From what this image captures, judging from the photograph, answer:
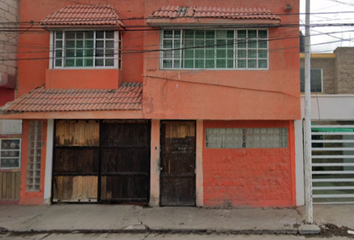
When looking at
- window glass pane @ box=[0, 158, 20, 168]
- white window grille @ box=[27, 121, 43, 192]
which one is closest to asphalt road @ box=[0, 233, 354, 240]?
white window grille @ box=[27, 121, 43, 192]

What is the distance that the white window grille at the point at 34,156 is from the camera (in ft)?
22.0

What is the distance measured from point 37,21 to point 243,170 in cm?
736

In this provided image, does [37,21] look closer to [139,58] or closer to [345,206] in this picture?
[139,58]

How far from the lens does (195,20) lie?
6.02 metres

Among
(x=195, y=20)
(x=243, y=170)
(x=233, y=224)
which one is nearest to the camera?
(x=233, y=224)

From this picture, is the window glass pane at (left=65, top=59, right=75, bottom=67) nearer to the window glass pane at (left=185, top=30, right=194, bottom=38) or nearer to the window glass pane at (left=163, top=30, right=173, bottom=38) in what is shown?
the window glass pane at (left=163, top=30, right=173, bottom=38)

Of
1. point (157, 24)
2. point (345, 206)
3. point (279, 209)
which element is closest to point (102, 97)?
point (157, 24)

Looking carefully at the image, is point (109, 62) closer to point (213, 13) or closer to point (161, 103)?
point (161, 103)

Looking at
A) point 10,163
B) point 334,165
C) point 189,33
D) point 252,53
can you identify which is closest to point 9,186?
→ point 10,163

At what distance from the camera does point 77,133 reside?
22.2 ft

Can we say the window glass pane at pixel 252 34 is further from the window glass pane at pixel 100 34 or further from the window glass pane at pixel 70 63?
the window glass pane at pixel 70 63

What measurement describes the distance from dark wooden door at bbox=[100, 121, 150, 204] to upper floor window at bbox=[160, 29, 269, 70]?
79.1 inches

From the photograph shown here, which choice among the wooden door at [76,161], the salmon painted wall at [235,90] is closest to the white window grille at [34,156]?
the wooden door at [76,161]

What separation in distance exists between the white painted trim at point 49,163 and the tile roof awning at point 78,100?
0.74 meters
